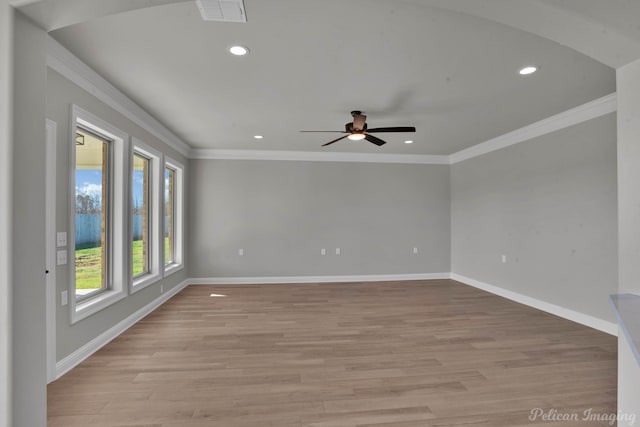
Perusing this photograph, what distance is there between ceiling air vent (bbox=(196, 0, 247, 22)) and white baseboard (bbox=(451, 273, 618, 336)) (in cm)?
468

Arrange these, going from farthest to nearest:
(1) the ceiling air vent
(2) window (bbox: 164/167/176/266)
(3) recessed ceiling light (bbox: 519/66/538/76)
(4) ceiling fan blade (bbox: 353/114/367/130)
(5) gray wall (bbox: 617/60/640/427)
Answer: (2) window (bbox: 164/167/176/266) → (4) ceiling fan blade (bbox: 353/114/367/130) → (3) recessed ceiling light (bbox: 519/66/538/76) → (1) the ceiling air vent → (5) gray wall (bbox: 617/60/640/427)

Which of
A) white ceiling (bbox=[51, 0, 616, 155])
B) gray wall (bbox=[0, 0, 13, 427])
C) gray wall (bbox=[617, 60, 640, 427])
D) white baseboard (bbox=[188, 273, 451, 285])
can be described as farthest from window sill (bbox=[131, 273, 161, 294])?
gray wall (bbox=[617, 60, 640, 427])

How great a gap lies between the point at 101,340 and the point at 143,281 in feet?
3.35

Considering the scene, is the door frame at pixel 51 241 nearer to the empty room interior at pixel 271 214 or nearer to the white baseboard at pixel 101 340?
the empty room interior at pixel 271 214

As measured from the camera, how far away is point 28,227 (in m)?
1.24

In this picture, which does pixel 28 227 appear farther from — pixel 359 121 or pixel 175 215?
pixel 175 215

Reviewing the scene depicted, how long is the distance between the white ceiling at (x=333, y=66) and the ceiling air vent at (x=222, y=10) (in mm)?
69

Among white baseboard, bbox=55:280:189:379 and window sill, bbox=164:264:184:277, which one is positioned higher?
window sill, bbox=164:264:184:277

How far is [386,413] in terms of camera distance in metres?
1.92

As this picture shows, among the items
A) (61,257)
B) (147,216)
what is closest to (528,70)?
(61,257)

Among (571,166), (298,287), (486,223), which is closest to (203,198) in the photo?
(298,287)

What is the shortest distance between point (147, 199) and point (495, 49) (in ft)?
14.8

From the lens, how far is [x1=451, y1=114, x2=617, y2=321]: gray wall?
132 inches

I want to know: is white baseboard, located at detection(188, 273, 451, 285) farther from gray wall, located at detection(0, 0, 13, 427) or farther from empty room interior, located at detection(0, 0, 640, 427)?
gray wall, located at detection(0, 0, 13, 427)
